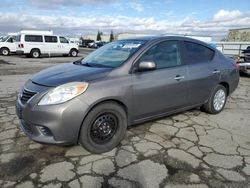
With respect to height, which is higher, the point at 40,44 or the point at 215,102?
the point at 40,44

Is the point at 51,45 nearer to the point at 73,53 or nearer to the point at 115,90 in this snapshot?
the point at 73,53

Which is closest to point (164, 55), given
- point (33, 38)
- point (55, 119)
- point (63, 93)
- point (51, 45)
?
point (63, 93)

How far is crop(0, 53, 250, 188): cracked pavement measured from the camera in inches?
117

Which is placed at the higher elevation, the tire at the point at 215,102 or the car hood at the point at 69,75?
the car hood at the point at 69,75

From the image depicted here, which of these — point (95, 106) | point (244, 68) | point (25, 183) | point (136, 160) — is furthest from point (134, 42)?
point (244, 68)

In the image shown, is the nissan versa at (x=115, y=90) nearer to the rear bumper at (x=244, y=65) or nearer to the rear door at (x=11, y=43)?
the rear bumper at (x=244, y=65)

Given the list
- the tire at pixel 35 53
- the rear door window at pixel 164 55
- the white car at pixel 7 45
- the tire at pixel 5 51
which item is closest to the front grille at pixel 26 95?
the rear door window at pixel 164 55

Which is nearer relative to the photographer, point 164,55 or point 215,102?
point 164,55

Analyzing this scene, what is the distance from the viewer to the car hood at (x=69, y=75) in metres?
3.42

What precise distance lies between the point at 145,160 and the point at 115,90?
101 cm

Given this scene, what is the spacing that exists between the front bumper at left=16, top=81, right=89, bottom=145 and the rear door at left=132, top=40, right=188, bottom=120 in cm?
95

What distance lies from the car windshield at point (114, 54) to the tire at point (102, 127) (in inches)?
27.5

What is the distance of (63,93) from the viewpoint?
3227 mm

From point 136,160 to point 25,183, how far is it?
138 cm
